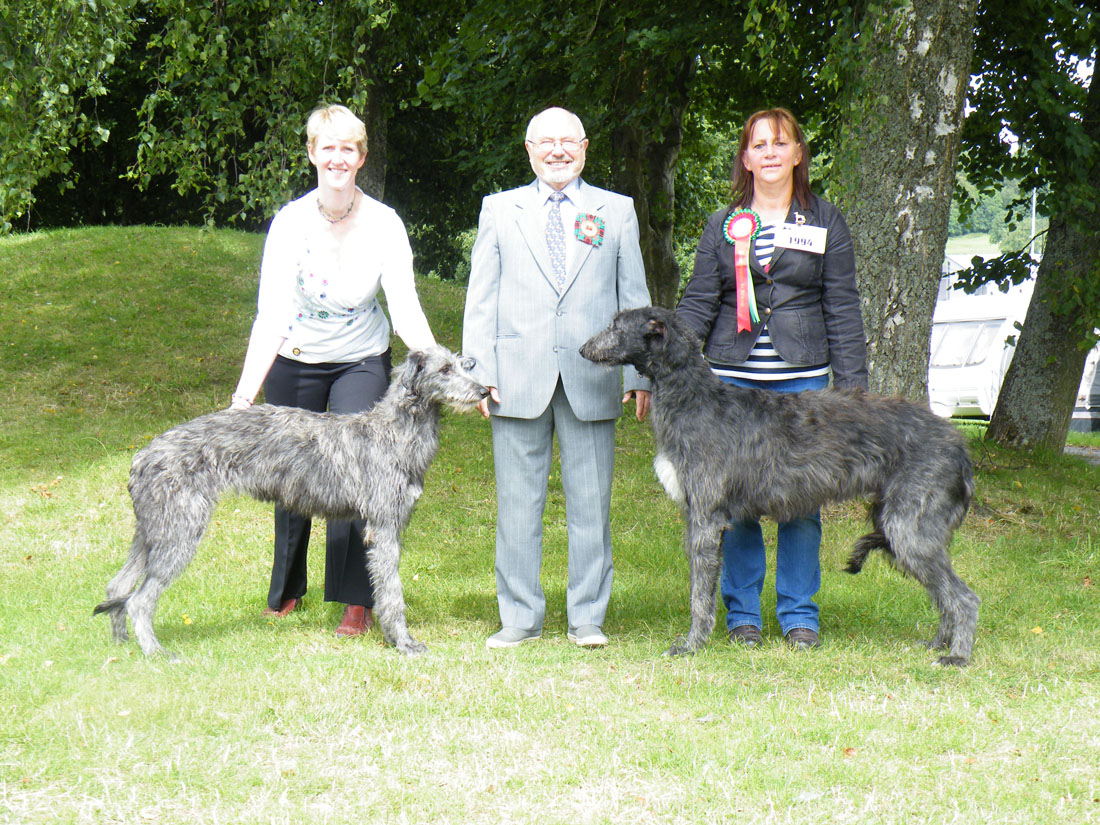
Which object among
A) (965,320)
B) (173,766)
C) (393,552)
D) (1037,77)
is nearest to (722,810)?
(173,766)

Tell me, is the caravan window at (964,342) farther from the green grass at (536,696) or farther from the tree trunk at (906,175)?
the tree trunk at (906,175)

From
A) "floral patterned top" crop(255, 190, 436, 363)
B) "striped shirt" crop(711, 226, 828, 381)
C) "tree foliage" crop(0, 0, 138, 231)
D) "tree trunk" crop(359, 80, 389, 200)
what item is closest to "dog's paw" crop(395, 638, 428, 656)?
"floral patterned top" crop(255, 190, 436, 363)

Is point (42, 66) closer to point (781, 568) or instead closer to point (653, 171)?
point (781, 568)

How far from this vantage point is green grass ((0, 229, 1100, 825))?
→ 3768 millimetres

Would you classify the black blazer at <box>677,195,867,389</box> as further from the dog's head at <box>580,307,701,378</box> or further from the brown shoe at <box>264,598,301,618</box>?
the brown shoe at <box>264,598,301,618</box>

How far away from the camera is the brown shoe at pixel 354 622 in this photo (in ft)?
19.4

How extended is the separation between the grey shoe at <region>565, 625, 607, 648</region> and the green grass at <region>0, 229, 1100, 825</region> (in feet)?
0.36

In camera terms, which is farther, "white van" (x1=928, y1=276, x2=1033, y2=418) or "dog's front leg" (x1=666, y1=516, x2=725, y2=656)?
"white van" (x1=928, y1=276, x2=1033, y2=418)

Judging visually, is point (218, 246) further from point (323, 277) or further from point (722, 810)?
point (722, 810)

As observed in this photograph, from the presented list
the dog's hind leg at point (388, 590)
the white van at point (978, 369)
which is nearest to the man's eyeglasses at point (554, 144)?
the dog's hind leg at point (388, 590)

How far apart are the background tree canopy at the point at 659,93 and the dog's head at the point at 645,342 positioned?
277cm

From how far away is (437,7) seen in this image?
14812 mm

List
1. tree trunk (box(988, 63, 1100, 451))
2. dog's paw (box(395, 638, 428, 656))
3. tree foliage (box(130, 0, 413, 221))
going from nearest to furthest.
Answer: dog's paw (box(395, 638, 428, 656))
tree foliage (box(130, 0, 413, 221))
tree trunk (box(988, 63, 1100, 451))

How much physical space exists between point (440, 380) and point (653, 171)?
38.8ft
